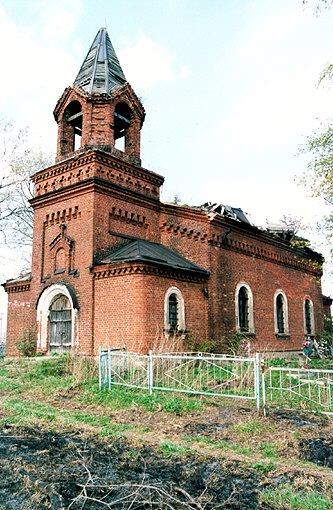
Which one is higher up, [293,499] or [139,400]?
[139,400]

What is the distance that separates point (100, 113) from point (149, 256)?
20.9ft

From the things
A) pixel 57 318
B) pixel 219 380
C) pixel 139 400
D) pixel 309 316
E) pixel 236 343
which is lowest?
pixel 139 400

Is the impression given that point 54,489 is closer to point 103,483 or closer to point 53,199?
point 103,483

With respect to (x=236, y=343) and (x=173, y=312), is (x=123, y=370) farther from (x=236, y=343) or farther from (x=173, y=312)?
(x=236, y=343)

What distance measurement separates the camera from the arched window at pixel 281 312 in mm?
22828

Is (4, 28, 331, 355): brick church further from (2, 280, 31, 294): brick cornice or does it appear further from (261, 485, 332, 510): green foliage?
(261, 485, 332, 510): green foliage

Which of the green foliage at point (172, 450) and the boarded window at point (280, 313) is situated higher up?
the boarded window at point (280, 313)

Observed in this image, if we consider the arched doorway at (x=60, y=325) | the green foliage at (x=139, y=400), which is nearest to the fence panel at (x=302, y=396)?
the green foliage at (x=139, y=400)

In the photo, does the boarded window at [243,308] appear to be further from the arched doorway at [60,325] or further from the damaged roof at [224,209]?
the arched doorway at [60,325]

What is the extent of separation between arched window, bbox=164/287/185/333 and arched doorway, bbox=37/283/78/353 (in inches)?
127

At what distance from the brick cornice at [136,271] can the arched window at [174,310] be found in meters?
0.56

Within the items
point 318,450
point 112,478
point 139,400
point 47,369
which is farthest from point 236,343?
point 112,478

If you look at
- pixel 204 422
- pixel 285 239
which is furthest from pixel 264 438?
pixel 285 239

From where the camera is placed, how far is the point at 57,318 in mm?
17422
